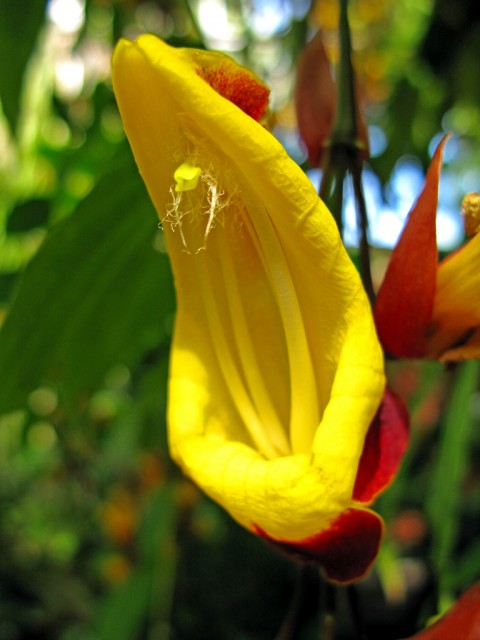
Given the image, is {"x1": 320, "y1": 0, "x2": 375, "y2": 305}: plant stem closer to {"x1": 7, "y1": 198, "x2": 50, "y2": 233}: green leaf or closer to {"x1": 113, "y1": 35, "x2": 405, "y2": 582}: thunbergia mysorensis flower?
{"x1": 113, "y1": 35, "x2": 405, "y2": 582}: thunbergia mysorensis flower

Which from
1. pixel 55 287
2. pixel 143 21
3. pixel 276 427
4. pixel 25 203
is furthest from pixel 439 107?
pixel 276 427

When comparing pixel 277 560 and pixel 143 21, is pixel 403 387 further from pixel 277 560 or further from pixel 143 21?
pixel 143 21

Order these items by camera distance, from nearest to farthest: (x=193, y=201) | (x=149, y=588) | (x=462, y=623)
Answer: (x=462, y=623)
(x=193, y=201)
(x=149, y=588)

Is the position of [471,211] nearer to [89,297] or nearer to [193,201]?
[193,201]

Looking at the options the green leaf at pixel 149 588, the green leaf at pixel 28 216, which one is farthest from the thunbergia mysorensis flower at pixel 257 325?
the green leaf at pixel 149 588

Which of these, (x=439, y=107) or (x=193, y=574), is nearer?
(x=439, y=107)

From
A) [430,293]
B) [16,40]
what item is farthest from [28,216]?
[430,293]

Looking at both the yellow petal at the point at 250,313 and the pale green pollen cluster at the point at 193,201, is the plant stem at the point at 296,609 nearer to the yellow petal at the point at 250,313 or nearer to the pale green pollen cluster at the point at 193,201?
the yellow petal at the point at 250,313
